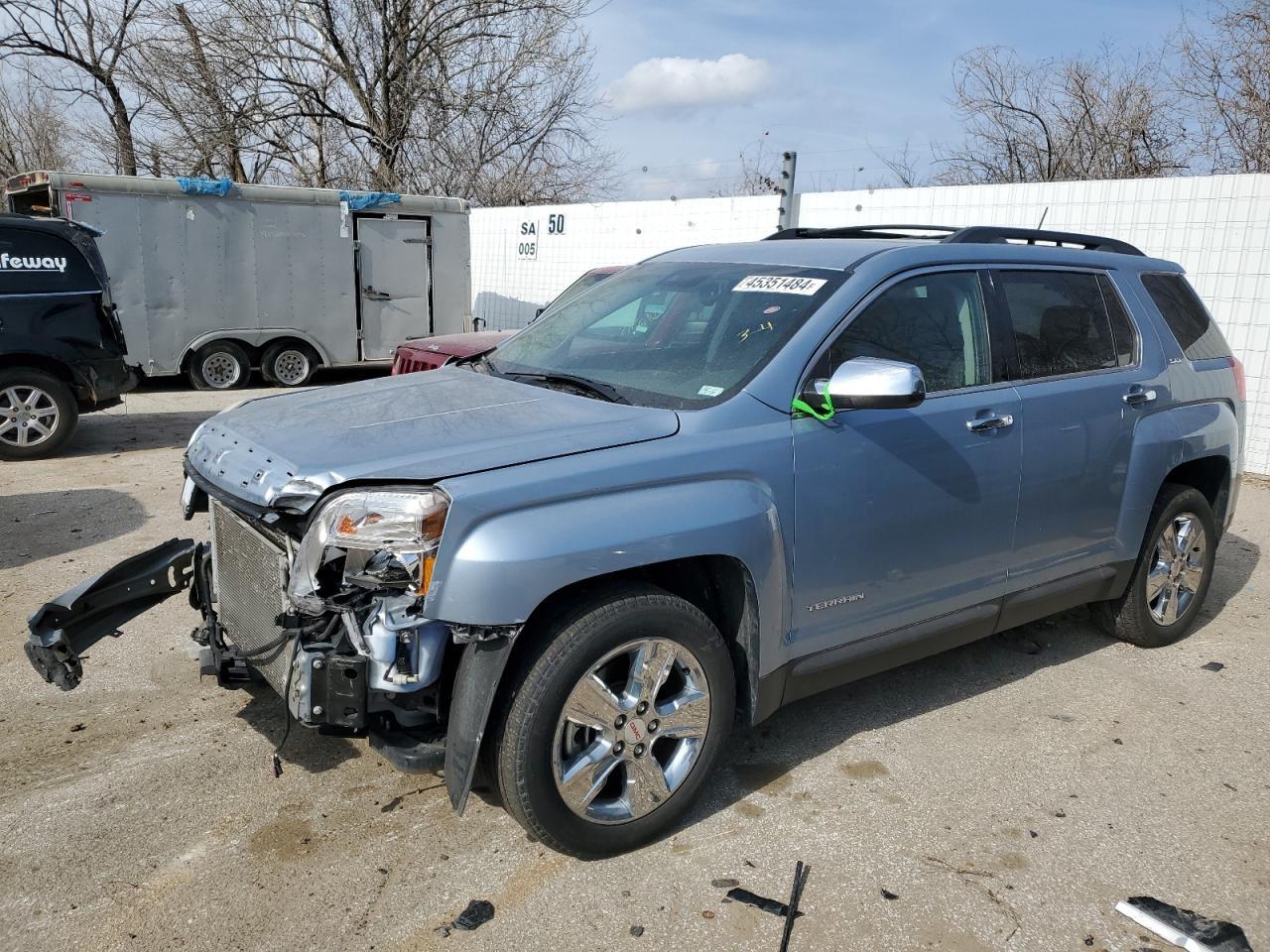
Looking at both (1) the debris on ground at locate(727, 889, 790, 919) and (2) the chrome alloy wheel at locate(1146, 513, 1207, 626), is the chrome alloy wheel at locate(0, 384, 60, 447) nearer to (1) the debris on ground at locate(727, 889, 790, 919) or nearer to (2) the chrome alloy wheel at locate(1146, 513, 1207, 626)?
(1) the debris on ground at locate(727, 889, 790, 919)

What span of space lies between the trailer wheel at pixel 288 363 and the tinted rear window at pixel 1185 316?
11893mm

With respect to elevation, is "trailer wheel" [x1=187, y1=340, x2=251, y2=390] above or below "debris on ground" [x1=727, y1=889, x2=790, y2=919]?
above

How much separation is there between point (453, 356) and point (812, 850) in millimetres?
6221

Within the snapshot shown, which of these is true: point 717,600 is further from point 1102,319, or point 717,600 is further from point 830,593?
point 1102,319

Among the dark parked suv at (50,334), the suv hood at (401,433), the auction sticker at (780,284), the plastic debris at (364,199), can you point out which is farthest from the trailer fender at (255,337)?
the auction sticker at (780,284)

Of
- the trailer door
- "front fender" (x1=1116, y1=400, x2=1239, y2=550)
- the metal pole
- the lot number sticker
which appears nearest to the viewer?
"front fender" (x1=1116, y1=400, x2=1239, y2=550)

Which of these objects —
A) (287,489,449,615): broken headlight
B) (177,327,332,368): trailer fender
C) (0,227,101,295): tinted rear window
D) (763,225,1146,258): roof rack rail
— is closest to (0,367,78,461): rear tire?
(0,227,101,295): tinted rear window

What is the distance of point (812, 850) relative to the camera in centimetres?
326

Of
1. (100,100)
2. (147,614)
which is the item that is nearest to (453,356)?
(147,614)

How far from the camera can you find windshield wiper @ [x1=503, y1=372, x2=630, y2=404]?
11.4ft

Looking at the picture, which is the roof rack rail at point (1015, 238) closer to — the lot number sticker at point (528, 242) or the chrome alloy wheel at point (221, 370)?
the chrome alloy wheel at point (221, 370)

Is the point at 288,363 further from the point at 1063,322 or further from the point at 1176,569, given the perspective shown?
the point at 1176,569

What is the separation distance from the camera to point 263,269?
13703 millimetres

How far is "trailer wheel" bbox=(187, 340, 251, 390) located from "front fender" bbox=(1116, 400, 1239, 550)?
12188mm
